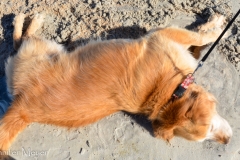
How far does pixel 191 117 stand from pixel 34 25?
89.0 inches

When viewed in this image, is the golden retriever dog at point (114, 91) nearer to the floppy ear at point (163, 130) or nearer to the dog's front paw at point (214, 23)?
the floppy ear at point (163, 130)

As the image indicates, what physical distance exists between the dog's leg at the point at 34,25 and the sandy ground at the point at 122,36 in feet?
0.29

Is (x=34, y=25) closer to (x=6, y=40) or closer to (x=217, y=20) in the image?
(x=6, y=40)

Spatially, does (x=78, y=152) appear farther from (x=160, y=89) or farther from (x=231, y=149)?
(x=231, y=149)

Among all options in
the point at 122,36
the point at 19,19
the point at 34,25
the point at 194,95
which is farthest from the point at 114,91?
the point at 19,19

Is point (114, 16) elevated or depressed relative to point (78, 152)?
elevated

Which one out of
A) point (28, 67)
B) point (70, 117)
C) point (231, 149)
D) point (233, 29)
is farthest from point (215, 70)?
point (28, 67)

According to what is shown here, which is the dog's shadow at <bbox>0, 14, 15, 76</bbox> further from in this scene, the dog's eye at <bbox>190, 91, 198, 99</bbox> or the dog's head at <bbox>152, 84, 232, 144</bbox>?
the dog's eye at <bbox>190, 91, 198, 99</bbox>

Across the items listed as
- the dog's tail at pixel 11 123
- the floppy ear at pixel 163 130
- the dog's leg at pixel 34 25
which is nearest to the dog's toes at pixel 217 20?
the floppy ear at pixel 163 130

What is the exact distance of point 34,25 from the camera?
390cm

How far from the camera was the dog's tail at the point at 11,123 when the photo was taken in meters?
3.16

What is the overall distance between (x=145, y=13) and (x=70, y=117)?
1717 mm

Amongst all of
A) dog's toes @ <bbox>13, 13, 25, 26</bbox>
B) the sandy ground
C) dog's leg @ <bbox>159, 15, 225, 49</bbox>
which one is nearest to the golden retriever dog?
dog's leg @ <bbox>159, 15, 225, 49</bbox>

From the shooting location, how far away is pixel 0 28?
3973 mm
